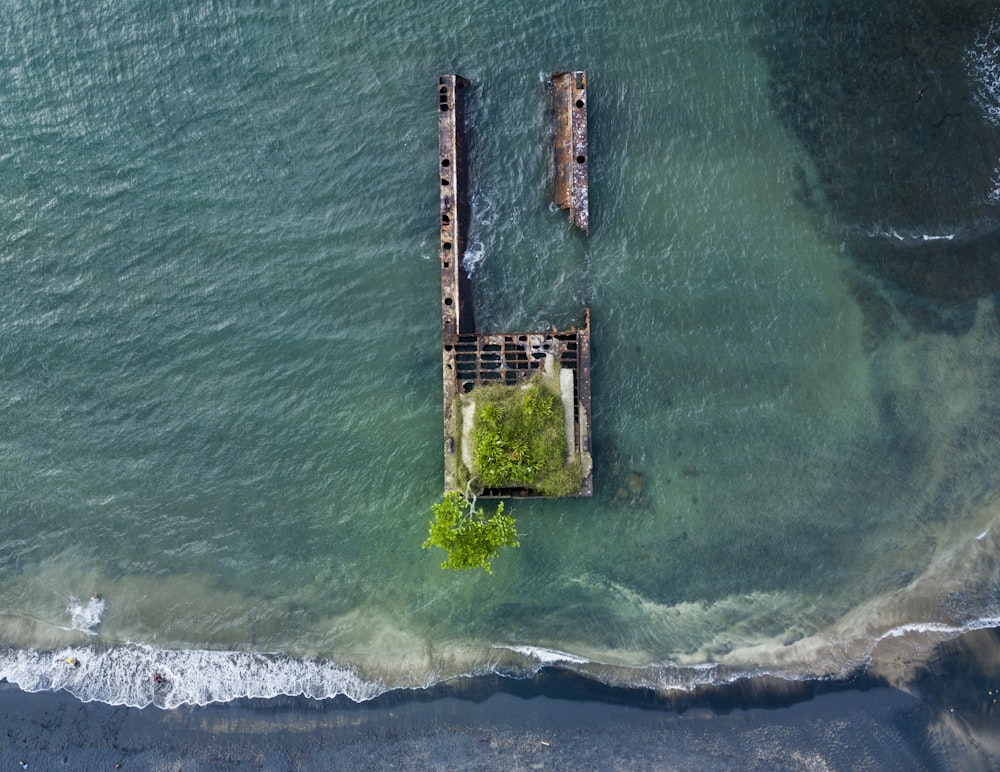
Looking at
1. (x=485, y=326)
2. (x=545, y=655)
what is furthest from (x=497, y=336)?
(x=545, y=655)

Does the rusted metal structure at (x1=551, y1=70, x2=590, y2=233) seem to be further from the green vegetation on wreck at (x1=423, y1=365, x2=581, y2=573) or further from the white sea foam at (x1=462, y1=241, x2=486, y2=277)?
the green vegetation on wreck at (x1=423, y1=365, x2=581, y2=573)

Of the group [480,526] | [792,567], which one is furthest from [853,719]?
[480,526]

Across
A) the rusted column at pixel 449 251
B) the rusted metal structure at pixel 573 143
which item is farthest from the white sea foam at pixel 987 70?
the rusted column at pixel 449 251

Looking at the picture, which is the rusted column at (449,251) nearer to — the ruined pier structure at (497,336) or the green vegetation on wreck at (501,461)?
the ruined pier structure at (497,336)

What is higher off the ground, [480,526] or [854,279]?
[854,279]

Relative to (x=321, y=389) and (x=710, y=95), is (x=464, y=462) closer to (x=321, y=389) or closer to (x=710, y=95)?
(x=321, y=389)

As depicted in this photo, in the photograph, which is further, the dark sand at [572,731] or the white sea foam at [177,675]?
the white sea foam at [177,675]
